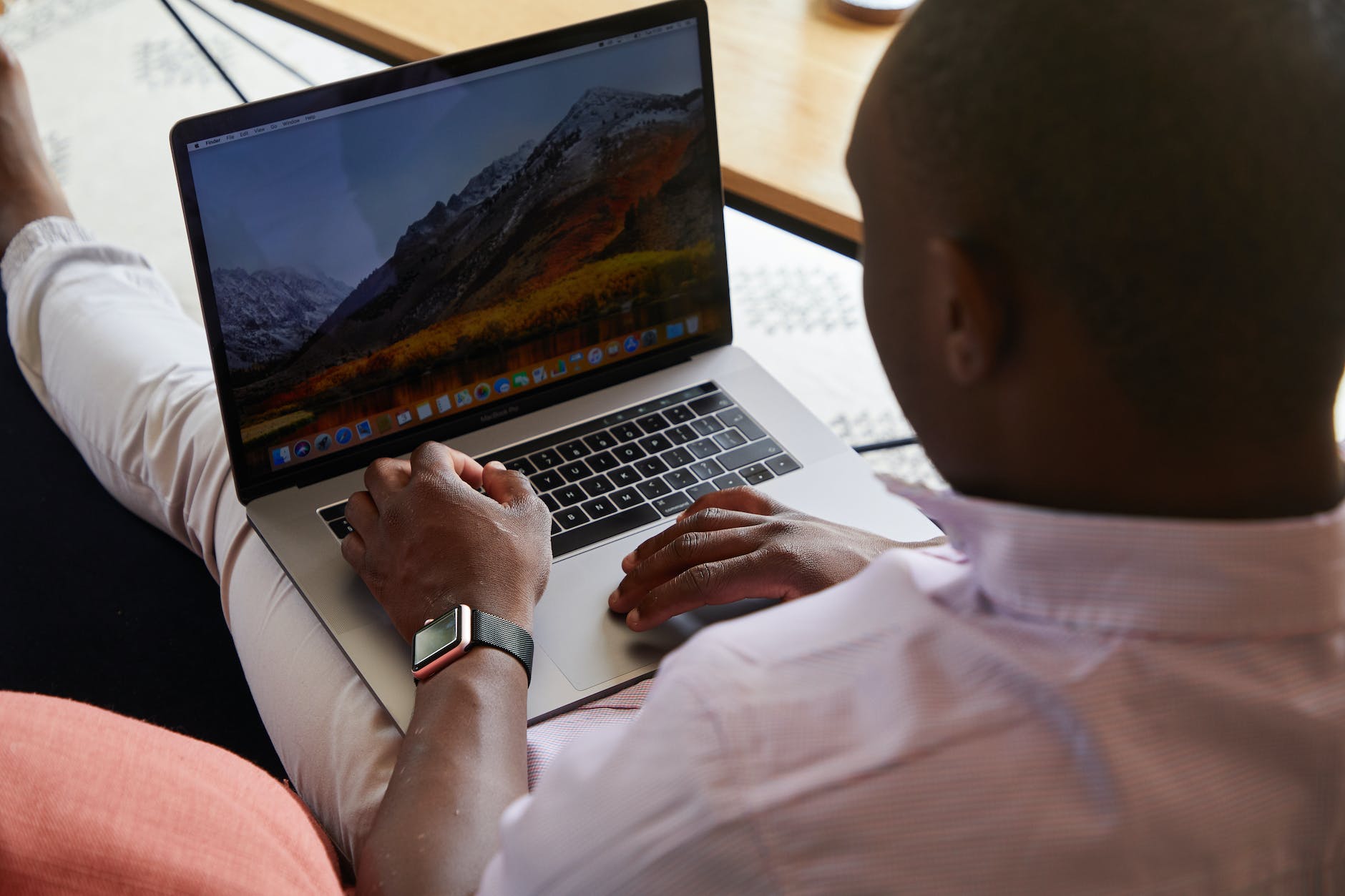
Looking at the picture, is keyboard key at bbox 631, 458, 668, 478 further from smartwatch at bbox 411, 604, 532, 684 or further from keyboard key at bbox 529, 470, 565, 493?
smartwatch at bbox 411, 604, 532, 684

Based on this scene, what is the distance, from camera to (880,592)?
50 cm

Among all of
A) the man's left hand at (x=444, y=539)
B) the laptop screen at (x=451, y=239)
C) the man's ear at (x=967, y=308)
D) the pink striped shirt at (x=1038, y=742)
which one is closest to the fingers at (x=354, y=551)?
the man's left hand at (x=444, y=539)

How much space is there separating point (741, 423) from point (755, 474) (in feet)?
0.21

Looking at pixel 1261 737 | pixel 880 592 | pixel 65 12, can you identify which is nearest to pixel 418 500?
pixel 880 592

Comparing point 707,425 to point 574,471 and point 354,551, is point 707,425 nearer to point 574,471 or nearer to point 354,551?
point 574,471

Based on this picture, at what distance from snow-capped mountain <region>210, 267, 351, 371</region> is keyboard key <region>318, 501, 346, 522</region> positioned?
13 centimetres

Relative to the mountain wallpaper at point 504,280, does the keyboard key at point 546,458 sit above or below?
below

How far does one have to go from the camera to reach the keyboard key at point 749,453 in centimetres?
104

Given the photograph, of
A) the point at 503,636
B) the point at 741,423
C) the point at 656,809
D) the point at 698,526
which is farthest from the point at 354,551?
the point at 656,809

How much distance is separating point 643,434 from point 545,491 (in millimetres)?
117

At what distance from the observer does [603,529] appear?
956mm

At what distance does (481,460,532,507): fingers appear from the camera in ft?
2.98

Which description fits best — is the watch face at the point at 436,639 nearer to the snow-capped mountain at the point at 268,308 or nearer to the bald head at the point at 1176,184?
the snow-capped mountain at the point at 268,308

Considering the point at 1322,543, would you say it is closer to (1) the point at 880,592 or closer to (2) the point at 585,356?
(1) the point at 880,592
